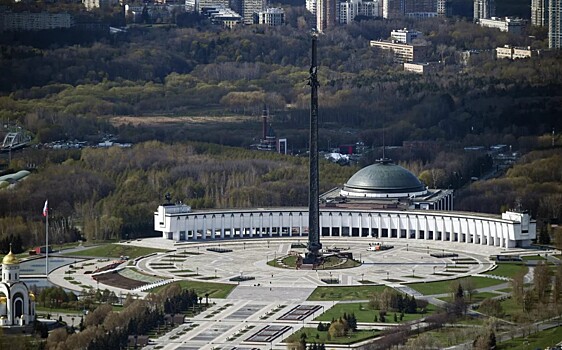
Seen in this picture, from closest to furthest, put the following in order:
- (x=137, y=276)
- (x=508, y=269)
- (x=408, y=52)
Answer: (x=137, y=276) < (x=508, y=269) < (x=408, y=52)

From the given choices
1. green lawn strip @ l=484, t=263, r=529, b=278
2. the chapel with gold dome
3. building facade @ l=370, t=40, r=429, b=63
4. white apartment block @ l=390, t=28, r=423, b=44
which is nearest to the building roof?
green lawn strip @ l=484, t=263, r=529, b=278

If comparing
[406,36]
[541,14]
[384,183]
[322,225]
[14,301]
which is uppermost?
[541,14]

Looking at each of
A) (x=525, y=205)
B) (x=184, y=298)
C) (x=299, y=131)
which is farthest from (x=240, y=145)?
(x=184, y=298)

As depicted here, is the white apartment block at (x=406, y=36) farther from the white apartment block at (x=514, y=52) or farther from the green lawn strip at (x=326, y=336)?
the green lawn strip at (x=326, y=336)

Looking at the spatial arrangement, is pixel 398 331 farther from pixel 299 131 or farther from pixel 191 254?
pixel 299 131

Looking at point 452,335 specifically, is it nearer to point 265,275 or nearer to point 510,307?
point 510,307

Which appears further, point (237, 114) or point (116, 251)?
point (237, 114)

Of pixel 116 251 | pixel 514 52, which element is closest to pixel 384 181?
pixel 116 251
